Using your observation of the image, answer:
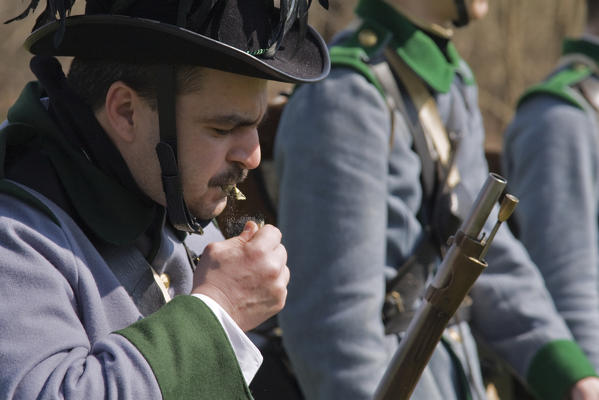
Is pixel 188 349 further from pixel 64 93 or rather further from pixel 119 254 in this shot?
pixel 64 93

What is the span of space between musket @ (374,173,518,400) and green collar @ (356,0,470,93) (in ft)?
2.59

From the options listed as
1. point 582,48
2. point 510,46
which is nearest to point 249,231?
point 582,48

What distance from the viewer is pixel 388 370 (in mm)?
2383

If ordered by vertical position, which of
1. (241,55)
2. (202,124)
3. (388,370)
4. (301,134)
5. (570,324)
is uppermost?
(241,55)

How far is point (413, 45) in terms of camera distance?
3066 millimetres

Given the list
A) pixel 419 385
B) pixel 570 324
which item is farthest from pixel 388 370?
pixel 570 324

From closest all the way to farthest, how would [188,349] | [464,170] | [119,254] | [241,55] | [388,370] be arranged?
[188,349] → [241,55] → [119,254] → [388,370] → [464,170]

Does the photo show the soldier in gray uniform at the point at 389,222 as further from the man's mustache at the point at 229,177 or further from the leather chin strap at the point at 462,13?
the man's mustache at the point at 229,177

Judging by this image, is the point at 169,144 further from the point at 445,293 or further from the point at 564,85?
the point at 564,85

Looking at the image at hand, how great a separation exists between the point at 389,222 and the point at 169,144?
1.14 metres

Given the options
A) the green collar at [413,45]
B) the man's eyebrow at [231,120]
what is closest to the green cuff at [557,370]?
the green collar at [413,45]

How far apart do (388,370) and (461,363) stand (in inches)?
20.9

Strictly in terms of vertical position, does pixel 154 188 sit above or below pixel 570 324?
above

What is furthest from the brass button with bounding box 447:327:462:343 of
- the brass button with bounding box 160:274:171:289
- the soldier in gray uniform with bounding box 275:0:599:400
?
the brass button with bounding box 160:274:171:289
